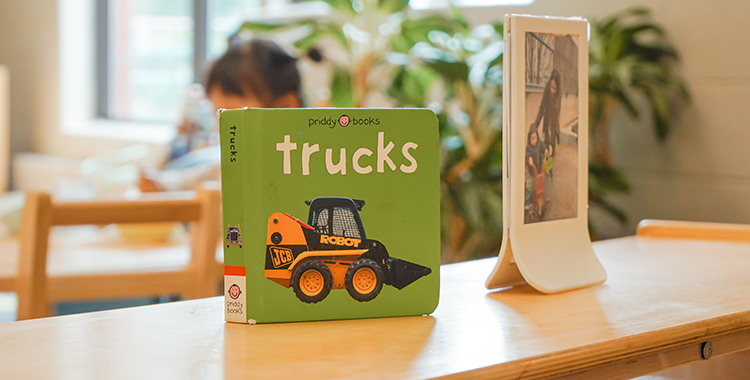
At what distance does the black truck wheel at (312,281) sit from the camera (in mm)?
647

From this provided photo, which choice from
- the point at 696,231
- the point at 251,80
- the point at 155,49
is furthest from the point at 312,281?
the point at 155,49

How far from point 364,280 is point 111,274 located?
1.01 metres

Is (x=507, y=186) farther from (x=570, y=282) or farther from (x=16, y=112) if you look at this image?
(x=16, y=112)

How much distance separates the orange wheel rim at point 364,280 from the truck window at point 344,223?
0.03 metres

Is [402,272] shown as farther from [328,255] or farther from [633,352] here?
[633,352]

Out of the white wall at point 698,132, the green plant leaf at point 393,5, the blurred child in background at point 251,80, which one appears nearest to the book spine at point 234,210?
the blurred child in background at point 251,80

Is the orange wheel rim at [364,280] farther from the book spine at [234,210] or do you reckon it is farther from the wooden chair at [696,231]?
the wooden chair at [696,231]

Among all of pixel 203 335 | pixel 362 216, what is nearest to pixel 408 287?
pixel 362 216

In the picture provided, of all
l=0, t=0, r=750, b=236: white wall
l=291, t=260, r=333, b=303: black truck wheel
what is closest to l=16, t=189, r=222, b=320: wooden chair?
l=291, t=260, r=333, b=303: black truck wheel

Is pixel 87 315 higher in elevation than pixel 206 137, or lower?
lower

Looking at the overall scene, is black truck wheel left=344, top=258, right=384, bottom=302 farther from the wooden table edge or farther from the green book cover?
the wooden table edge

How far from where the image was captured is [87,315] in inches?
26.1

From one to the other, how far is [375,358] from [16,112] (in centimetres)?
553

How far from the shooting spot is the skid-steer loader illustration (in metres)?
0.64
